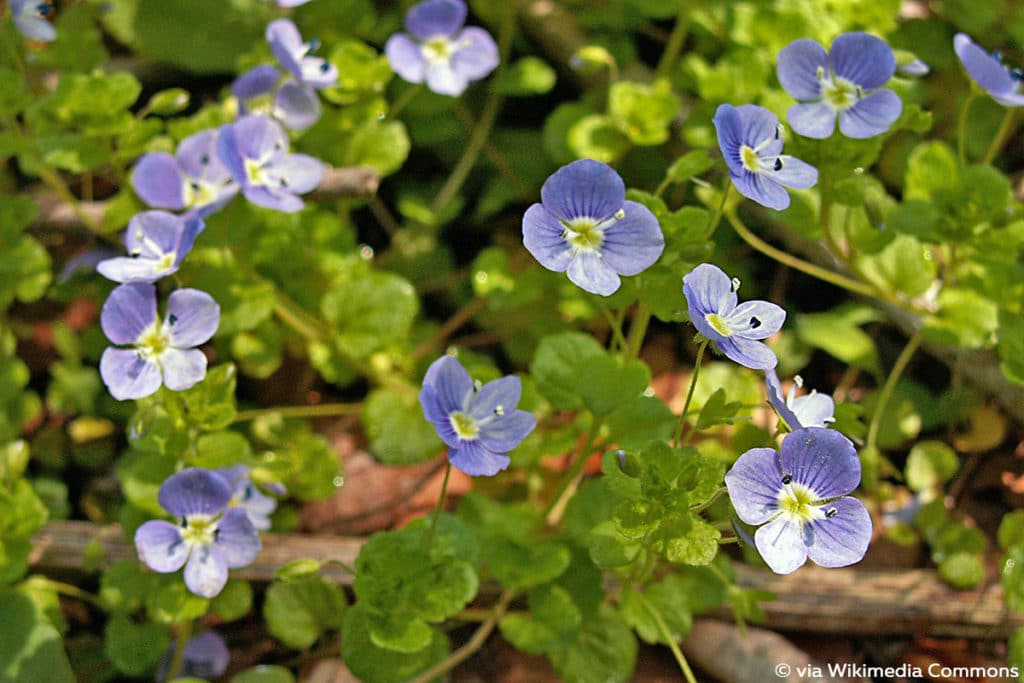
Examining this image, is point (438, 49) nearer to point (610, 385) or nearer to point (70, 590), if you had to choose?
point (610, 385)

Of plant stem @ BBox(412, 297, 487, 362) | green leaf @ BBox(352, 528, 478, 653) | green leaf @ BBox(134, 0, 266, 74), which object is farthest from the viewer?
green leaf @ BBox(134, 0, 266, 74)

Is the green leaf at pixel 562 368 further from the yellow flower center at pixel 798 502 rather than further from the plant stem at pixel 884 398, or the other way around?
the plant stem at pixel 884 398

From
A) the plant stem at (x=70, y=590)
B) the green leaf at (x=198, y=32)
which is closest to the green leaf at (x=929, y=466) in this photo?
the plant stem at (x=70, y=590)

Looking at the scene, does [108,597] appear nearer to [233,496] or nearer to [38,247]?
[233,496]

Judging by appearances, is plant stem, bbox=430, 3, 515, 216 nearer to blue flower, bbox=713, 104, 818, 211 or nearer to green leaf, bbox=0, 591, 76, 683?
blue flower, bbox=713, 104, 818, 211

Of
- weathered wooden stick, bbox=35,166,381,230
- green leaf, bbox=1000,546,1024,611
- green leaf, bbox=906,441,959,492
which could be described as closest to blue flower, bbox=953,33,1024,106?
green leaf, bbox=906,441,959,492

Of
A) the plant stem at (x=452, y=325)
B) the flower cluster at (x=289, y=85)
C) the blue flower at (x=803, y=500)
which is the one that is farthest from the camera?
the plant stem at (x=452, y=325)

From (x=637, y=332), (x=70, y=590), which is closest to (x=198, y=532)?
(x=70, y=590)
